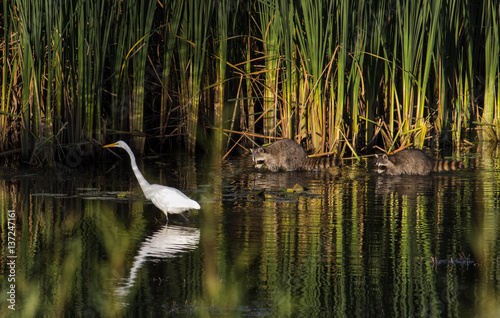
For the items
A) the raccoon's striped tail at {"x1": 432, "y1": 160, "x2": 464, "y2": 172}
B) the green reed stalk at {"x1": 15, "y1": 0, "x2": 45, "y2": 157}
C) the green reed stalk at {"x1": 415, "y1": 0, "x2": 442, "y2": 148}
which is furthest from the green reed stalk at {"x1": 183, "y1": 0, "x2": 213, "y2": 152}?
the raccoon's striped tail at {"x1": 432, "y1": 160, "x2": 464, "y2": 172}

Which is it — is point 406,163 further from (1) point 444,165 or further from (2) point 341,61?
(2) point 341,61

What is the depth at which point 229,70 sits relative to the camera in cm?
1284

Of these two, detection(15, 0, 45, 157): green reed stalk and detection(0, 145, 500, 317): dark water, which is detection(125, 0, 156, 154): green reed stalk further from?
detection(0, 145, 500, 317): dark water

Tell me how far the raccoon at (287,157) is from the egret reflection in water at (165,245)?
4.02 metres

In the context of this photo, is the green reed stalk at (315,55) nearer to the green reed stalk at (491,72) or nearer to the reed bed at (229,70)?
the reed bed at (229,70)

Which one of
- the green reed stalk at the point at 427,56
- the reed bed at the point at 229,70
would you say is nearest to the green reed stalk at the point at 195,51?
the reed bed at the point at 229,70

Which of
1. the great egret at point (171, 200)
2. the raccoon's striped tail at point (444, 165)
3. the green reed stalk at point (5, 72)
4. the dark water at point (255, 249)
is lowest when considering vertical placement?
the dark water at point (255, 249)

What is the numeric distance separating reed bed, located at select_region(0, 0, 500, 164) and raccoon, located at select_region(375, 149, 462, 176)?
89 centimetres

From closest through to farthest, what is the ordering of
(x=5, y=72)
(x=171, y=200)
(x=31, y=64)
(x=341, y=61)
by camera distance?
(x=171, y=200) < (x=31, y=64) < (x=5, y=72) < (x=341, y=61)

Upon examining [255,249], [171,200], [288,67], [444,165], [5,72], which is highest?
[288,67]

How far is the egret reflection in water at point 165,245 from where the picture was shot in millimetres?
5574

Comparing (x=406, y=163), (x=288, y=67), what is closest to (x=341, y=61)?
(x=288, y=67)

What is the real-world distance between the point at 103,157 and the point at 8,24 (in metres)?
2.38

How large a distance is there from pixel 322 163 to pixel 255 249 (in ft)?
15.7
